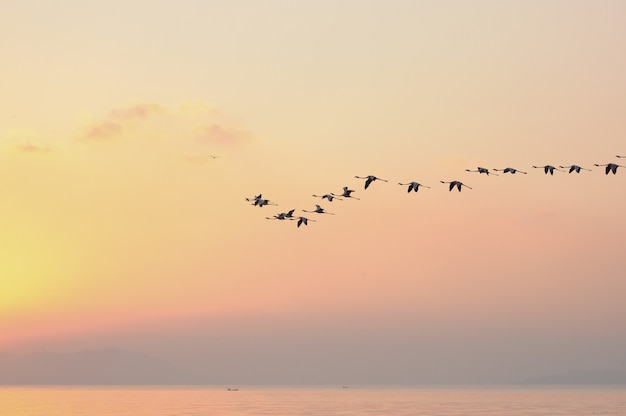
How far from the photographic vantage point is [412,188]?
76062 millimetres

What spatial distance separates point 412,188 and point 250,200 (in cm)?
1445

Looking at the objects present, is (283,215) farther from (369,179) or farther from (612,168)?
(612,168)

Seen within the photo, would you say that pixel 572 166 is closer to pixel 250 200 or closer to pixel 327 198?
pixel 327 198

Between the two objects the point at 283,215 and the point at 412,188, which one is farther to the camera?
the point at 283,215

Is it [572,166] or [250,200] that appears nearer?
[572,166]

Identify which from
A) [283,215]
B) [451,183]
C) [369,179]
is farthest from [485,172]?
[283,215]

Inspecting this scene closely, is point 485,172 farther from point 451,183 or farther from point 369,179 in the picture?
point 369,179

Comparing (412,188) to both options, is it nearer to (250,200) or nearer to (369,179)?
(369,179)

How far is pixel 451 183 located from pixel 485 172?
313cm

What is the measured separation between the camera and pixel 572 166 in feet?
251

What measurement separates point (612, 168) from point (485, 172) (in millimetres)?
9653

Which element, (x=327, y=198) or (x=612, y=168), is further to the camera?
(x=327, y=198)

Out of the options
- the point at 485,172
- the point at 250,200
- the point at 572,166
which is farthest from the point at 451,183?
the point at 250,200

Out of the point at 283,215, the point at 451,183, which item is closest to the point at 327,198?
the point at 283,215
